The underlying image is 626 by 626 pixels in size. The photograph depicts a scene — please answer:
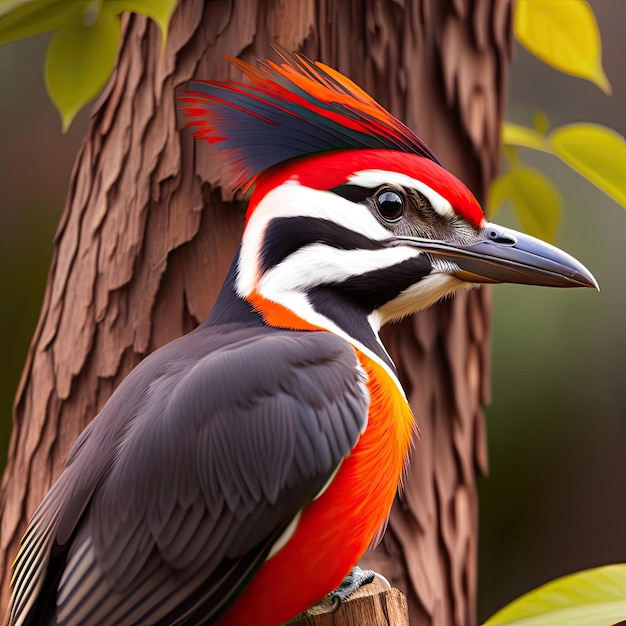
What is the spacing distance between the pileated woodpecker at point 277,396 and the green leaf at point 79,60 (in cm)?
21

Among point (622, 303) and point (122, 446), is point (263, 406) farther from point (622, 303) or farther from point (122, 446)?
point (622, 303)

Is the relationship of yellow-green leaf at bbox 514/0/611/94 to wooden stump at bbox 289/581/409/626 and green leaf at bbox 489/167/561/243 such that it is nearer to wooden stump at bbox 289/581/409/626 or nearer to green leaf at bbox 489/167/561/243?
green leaf at bbox 489/167/561/243

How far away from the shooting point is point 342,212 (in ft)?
6.09

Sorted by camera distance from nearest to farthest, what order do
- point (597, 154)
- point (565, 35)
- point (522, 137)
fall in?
point (597, 154) → point (565, 35) → point (522, 137)

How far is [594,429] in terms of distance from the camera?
5.07m

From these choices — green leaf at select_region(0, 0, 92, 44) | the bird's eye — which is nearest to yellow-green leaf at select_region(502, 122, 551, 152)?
the bird's eye

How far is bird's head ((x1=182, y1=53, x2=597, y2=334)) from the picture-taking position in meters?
1.86

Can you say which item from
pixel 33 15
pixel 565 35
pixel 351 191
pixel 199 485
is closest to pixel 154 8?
pixel 33 15

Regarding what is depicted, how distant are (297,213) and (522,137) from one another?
47.0 inches

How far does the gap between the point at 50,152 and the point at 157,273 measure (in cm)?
237

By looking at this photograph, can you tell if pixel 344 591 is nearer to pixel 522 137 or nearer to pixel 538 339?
pixel 522 137

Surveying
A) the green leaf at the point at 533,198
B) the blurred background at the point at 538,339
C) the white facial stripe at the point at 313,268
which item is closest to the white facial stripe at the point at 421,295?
the white facial stripe at the point at 313,268

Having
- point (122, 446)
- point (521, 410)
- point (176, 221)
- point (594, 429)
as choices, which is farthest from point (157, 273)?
point (594, 429)

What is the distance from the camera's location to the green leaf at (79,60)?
184 cm
